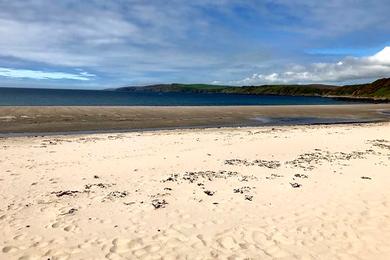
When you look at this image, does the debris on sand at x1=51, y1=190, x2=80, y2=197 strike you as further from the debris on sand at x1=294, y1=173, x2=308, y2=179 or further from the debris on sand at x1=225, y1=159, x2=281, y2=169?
the debris on sand at x1=294, y1=173, x2=308, y2=179

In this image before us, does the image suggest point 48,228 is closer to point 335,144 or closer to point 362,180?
point 362,180

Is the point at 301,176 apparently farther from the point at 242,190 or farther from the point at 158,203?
the point at 158,203

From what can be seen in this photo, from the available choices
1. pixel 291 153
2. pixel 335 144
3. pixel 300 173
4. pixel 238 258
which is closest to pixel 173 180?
pixel 300 173

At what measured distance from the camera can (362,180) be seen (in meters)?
13.5

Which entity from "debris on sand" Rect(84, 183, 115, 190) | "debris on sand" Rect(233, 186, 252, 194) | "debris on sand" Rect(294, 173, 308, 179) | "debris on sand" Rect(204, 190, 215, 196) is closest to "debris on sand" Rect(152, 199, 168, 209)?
"debris on sand" Rect(204, 190, 215, 196)

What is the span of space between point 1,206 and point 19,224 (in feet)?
5.35

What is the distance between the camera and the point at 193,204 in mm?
10836

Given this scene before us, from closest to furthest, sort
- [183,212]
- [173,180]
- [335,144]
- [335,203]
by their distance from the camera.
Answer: [183,212], [335,203], [173,180], [335,144]

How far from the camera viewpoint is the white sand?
8.10 m

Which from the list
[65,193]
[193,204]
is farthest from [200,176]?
[65,193]

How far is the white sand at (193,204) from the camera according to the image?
8.10m

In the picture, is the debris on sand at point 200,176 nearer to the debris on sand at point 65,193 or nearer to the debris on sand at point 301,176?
the debris on sand at point 301,176

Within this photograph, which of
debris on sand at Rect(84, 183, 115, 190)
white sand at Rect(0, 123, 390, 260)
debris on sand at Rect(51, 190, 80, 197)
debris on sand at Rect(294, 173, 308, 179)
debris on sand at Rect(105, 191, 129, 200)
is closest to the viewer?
white sand at Rect(0, 123, 390, 260)

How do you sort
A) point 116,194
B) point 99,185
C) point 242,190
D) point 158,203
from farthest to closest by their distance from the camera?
point 99,185 → point 242,190 → point 116,194 → point 158,203
